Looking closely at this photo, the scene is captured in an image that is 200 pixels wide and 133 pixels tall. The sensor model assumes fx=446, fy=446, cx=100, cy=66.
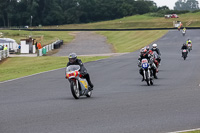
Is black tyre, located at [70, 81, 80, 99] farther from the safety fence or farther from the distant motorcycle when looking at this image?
the safety fence

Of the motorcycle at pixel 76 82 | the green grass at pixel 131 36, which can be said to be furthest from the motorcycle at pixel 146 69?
the green grass at pixel 131 36

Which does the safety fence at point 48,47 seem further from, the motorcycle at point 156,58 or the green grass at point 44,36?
the motorcycle at point 156,58

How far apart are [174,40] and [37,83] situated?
46982 mm

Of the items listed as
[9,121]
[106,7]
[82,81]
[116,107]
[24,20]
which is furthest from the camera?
→ [106,7]

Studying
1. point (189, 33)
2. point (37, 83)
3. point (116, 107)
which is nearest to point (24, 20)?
point (189, 33)

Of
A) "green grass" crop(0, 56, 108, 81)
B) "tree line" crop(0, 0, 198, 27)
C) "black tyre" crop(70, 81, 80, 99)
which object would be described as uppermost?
"tree line" crop(0, 0, 198, 27)

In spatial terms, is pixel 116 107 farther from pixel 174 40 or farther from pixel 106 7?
pixel 106 7

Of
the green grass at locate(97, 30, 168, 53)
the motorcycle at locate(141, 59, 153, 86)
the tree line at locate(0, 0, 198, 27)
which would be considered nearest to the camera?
the motorcycle at locate(141, 59, 153, 86)

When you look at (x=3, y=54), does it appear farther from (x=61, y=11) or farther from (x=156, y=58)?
(x=61, y=11)

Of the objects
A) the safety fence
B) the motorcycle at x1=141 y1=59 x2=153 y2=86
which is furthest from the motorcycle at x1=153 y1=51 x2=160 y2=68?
the safety fence

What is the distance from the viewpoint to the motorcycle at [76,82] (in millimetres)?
12516

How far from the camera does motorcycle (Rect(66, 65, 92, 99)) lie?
12516 millimetres

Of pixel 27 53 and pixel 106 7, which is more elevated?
pixel 106 7

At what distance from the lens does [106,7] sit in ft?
510
